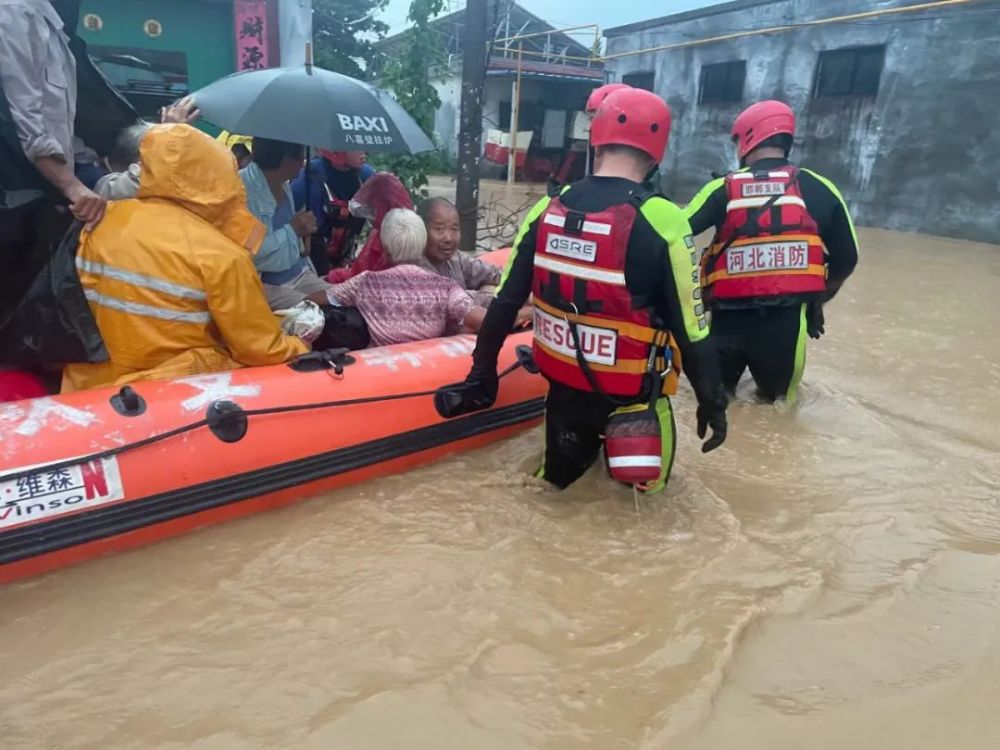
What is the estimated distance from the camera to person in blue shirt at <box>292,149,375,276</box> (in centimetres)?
432

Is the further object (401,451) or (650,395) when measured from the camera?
(401,451)

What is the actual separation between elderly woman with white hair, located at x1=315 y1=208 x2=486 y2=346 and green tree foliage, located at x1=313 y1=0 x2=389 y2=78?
10952 mm

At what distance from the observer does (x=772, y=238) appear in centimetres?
351

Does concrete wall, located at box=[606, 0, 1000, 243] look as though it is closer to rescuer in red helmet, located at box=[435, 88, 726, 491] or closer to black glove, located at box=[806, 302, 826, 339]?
black glove, located at box=[806, 302, 826, 339]

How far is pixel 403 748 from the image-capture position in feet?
5.98

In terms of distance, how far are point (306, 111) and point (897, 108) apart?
10.1 metres

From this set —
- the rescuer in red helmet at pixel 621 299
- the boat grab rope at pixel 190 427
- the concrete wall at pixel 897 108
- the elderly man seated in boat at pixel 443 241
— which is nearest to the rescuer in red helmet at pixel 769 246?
the elderly man seated in boat at pixel 443 241

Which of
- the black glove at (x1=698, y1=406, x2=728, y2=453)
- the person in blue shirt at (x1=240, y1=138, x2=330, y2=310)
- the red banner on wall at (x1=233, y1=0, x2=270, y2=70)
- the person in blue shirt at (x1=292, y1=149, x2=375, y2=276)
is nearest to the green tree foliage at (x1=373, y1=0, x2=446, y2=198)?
the red banner on wall at (x1=233, y1=0, x2=270, y2=70)

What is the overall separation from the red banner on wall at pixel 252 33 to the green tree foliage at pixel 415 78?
104 cm

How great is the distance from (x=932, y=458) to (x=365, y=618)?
2.60 metres

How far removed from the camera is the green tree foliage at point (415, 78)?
6.44 metres

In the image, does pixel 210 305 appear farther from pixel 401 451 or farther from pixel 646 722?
pixel 646 722

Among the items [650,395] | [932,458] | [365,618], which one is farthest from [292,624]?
[932,458]

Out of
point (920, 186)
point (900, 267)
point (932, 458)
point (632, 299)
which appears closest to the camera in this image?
point (632, 299)
